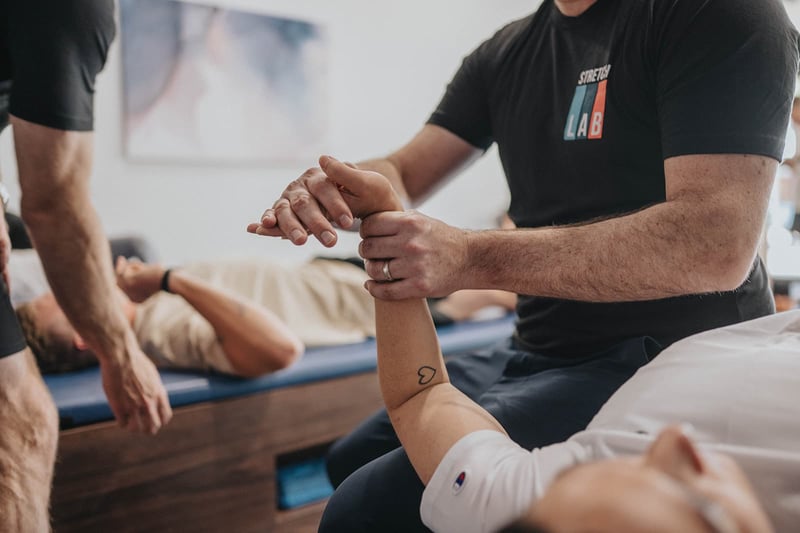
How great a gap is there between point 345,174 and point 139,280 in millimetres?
1272

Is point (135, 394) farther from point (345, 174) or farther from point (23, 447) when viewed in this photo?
point (345, 174)

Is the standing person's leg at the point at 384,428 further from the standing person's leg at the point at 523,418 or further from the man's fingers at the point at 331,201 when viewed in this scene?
the man's fingers at the point at 331,201

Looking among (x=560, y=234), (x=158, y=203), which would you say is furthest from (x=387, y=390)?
(x=158, y=203)

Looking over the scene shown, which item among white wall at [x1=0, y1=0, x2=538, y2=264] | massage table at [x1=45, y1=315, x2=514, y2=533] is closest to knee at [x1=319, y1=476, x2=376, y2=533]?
massage table at [x1=45, y1=315, x2=514, y2=533]

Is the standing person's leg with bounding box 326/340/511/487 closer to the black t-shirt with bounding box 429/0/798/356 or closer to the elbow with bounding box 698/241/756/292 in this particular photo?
the black t-shirt with bounding box 429/0/798/356

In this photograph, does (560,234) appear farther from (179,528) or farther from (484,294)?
(484,294)

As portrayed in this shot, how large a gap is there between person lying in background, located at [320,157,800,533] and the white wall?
225cm

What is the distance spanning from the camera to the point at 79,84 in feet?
4.06

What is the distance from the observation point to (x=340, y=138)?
3586 mm

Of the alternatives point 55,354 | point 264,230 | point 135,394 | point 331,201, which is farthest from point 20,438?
point 55,354

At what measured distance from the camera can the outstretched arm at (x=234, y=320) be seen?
186 centimetres

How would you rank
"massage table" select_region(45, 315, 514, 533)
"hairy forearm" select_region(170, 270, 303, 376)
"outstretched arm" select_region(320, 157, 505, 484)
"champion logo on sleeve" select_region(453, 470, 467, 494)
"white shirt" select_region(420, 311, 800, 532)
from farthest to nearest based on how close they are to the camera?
1. "hairy forearm" select_region(170, 270, 303, 376)
2. "massage table" select_region(45, 315, 514, 533)
3. "outstretched arm" select_region(320, 157, 505, 484)
4. "champion logo on sleeve" select_region(453, 470, 467, 494)
5. "white shirt" select_region(420, 311, 800, 532)

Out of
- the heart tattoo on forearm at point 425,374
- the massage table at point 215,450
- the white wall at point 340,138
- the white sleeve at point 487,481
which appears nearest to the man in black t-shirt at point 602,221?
the heart tattoo on forearm at point 425,374

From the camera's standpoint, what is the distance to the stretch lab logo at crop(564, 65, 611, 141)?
1.19 meters
